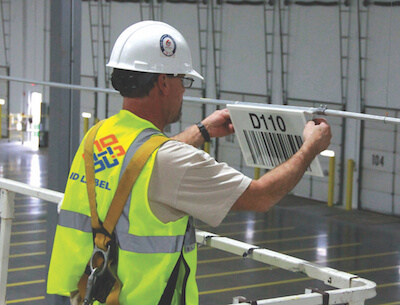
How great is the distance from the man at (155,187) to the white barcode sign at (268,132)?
0.24 metres

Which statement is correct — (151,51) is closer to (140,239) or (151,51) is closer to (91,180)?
(91,180)

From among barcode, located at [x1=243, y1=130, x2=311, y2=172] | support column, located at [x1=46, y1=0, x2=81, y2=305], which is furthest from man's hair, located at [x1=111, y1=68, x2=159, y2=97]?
support column, located at [x1=46, y1=0, x2=81, y2=305]

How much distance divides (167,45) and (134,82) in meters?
0.20

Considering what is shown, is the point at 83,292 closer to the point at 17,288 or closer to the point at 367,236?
the point at 17,288

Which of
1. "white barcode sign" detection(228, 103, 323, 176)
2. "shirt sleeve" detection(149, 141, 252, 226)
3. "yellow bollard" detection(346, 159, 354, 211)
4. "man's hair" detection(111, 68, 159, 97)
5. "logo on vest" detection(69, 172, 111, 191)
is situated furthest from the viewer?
"yellow bollard" detection(346, 159, 354, 211)

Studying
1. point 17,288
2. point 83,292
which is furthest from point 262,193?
point 17,288

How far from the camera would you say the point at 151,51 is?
111 inches

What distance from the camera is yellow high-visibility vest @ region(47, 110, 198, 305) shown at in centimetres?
267

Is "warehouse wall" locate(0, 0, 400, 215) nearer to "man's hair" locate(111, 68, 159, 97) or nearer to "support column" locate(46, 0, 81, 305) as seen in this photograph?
"support column" locate(46, 0, 81, 305)

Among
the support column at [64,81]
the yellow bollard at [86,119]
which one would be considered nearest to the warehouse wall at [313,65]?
the yellow bollard at [86,119]

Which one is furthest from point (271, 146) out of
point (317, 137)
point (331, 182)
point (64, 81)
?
point (331, 182)

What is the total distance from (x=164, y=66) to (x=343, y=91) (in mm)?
19295

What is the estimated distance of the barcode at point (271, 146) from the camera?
3.30 meters

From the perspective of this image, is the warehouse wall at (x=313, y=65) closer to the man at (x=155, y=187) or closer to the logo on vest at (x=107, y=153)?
the man at (x=155, y=187)
